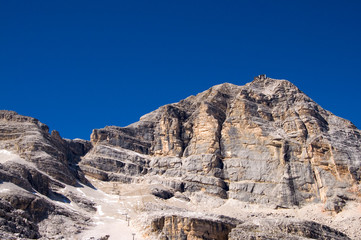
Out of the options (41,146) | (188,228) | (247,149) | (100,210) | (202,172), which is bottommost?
(188,228)

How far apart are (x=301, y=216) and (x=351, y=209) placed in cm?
1432

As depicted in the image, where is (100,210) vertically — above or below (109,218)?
above

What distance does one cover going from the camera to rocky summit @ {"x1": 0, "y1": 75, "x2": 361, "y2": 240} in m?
94.2

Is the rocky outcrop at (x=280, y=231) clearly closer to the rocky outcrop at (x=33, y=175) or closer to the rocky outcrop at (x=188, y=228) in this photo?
the rocky outcrop at (x=188, y=228)

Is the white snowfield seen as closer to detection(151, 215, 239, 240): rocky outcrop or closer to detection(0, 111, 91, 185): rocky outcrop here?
detection(151, 215, 239, 240): rocky outcrop

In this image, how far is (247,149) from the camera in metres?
→ 156

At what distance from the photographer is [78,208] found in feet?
368

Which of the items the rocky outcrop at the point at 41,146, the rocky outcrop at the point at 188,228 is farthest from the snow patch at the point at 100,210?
the rocky outcrop at the point at 188,228

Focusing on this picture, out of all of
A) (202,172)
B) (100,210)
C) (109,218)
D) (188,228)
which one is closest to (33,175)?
(100,210)

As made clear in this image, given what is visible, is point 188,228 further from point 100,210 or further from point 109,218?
point 100,210

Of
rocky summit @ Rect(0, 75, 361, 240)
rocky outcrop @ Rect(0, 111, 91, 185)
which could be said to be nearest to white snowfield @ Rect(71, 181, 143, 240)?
rocky summit @ Rect(0, 75, 361, 240)

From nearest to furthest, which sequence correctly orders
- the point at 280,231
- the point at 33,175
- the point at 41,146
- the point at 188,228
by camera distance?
the point at 280,231
the point at 188,228
the point at 33,175
the point at 41,146

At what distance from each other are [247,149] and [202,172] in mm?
18518

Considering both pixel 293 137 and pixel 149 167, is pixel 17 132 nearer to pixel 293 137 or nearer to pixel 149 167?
pixel 149 167
